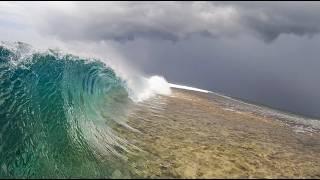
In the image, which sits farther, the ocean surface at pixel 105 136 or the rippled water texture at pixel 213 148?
the rippled water texture at pixel 213 148

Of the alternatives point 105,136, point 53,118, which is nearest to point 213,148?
point 105,136

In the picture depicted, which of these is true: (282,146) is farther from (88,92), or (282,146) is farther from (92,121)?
(88,92)

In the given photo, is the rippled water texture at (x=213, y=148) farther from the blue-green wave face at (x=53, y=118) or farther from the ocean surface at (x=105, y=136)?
the blue-green wave face at (x=53, y=118)

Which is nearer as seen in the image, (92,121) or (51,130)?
(51,130)

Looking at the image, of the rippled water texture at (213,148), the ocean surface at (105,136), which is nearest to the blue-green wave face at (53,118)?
the ocean surface at (105,136)

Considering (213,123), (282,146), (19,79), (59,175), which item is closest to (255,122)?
(213,123)
